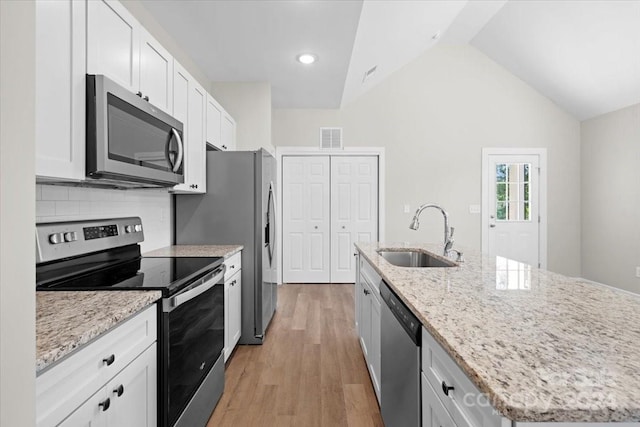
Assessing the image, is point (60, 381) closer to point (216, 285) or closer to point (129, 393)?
point (129, 393)

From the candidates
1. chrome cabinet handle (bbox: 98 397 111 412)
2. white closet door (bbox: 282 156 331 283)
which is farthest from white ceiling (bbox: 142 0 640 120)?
chrome cabinet handle (bbox: 98 397 111 412)

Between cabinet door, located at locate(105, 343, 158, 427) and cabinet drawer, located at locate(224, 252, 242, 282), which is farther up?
cabinet drawer, located at locate(224, 252, 242, 282)

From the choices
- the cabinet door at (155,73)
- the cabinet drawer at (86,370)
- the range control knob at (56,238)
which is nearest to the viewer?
the cabinet drawer at (86,370)

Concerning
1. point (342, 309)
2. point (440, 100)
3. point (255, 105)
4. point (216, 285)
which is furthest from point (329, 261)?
point (216, 285)

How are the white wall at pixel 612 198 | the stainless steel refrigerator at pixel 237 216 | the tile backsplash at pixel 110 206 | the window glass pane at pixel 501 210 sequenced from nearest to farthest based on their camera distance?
the tile backsplash at pixel 110 206
the stainless steel refrigerator at pixel 237 216
the white wall at pixel 612 198
the window glass pane at pixel 501 210

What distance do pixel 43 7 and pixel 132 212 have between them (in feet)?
4.73

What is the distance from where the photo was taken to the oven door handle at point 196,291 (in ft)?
4.74

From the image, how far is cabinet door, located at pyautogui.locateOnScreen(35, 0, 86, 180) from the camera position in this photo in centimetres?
119

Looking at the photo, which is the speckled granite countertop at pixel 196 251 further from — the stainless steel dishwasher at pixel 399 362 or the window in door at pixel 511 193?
the window in door at pixel 511 193

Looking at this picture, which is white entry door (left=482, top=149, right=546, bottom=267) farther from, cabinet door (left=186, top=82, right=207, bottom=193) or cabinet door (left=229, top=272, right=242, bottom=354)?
cabinet door (left=186, top=82, right=207, bottom=193)

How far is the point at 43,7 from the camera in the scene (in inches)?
47.3

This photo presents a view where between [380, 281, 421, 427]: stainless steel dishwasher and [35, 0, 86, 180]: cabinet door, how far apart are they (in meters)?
1.37

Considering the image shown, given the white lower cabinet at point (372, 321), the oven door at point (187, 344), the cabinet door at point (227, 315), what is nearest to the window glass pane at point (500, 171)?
the white lower cabinet at point (372, 321)

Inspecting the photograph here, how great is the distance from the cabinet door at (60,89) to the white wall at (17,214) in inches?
27.6
